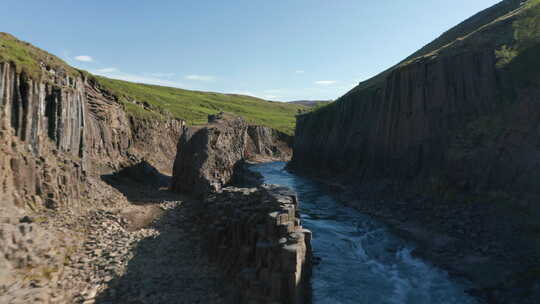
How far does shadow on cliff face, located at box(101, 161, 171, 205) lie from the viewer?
3008 cm

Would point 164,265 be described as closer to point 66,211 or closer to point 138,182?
point 66,211

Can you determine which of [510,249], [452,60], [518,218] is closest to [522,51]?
[452,60]

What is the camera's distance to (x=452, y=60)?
30.9m

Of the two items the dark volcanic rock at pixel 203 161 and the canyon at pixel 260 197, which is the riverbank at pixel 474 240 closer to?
the canyon at pixel 260 197

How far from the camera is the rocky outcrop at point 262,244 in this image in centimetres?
1238

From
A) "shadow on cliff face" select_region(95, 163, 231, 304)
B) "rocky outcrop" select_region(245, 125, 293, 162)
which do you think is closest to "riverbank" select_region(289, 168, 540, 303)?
"shadow on cliff face" select_region(95, 163, 231, 304)

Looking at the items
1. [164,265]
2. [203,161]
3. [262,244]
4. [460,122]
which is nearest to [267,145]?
[203,161]

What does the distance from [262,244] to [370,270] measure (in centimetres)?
895

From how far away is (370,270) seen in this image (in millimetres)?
19406

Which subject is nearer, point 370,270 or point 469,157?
point 370,270

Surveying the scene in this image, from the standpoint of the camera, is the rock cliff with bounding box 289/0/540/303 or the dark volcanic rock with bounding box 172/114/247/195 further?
the dark volcanic rock with bounding box 172/114/247/195

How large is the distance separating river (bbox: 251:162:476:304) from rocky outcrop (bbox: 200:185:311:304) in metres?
2.11

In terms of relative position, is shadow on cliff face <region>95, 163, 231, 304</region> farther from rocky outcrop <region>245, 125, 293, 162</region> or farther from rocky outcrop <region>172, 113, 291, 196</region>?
rocky outcrop <region>245, 125, 293, 162</region>

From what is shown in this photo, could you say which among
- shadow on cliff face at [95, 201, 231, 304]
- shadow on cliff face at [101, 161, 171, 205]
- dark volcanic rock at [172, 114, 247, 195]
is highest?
dark volcanic rock at [172, 114, 247, 195]
